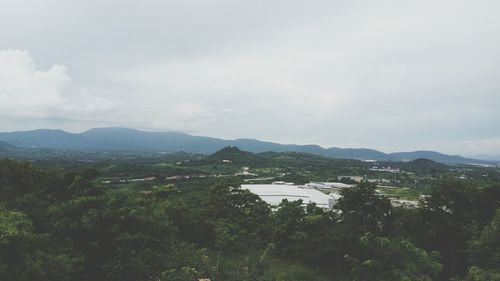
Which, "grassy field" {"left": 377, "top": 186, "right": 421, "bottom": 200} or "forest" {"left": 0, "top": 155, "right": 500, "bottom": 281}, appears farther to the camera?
"grassy field" {"left": 377, "top": 186, "right": 421, "bottom": 200}

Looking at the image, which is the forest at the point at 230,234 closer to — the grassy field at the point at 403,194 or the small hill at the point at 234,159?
the grassy field at the point at 403,194

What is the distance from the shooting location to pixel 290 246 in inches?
622

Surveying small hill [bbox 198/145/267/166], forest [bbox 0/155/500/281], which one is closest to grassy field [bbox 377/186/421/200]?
forest [bbox 0/155/500/281]

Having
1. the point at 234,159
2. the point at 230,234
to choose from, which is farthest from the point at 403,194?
the point at 234,159

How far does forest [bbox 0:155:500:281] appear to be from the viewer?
858 cm

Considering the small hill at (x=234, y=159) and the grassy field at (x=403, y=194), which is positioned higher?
the small hill at (x=234, y=159)

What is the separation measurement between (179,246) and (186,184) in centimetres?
4825

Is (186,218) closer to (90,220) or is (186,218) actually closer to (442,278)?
(90,220)

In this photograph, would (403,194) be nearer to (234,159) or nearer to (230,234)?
(230,234)

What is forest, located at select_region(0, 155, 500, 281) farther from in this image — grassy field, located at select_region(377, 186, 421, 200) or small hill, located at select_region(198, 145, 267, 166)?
small hill, located at select_region(198, 145, 267, 166)

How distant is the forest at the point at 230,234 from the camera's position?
8578 millimetres

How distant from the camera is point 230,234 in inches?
653

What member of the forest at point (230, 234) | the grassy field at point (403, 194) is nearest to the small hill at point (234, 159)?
the grassy field at point (403, 194)

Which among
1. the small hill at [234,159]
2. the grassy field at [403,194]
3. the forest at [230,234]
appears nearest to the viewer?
the forest at [230,234]
